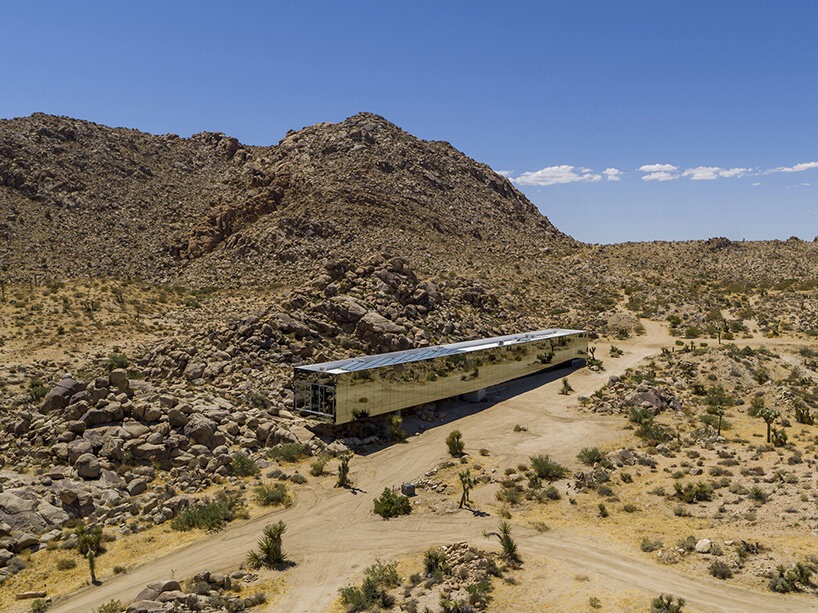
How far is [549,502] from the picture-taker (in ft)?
73.3

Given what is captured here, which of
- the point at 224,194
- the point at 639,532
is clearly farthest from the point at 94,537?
the point at 224,194

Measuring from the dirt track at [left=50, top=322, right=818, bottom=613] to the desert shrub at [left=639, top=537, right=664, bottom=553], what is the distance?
3.12ft

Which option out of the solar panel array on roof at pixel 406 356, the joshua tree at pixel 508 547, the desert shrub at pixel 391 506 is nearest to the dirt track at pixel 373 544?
the desert shrub at pixel 391 506

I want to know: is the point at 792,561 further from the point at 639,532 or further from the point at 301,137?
the point at 301,137

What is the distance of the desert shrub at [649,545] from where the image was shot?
58.1 ft

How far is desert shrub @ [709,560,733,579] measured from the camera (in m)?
15.7

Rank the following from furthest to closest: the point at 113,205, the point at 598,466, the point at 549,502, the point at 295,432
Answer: the point at 113,205 < the point at 295,432 < the point at 598,466 < the point at 549,502

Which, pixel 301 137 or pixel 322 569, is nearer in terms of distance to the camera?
pixel 322 569

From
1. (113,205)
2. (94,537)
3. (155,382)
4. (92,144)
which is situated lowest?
(94,537)

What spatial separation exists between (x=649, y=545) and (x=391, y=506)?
9.89 meters

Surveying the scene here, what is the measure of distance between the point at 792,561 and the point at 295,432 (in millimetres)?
22640

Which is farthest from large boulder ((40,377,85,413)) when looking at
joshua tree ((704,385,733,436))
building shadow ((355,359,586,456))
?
joshua tree ((704,385,733,436))

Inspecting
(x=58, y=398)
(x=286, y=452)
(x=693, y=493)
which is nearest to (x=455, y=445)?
(x=286, y=452)

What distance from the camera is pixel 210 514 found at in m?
19.9
